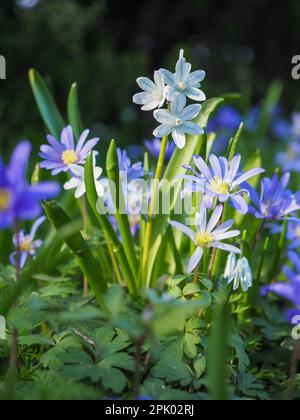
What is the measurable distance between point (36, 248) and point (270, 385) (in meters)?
0.75

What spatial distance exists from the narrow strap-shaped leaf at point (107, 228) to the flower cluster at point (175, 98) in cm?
18

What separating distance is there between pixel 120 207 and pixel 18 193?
0.54 meters

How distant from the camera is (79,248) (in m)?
1.32

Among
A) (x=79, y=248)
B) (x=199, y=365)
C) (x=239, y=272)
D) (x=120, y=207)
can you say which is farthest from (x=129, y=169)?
(x=199, y=365)

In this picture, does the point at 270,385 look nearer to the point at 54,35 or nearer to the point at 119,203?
the point at 119,203

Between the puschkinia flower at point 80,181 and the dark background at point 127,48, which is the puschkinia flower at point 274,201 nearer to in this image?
the puschkinia flower at point 80,181

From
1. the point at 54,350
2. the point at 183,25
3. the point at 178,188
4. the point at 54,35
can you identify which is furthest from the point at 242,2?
the point at 54,350

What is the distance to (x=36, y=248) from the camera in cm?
162

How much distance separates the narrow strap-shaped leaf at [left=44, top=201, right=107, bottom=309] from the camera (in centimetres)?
122

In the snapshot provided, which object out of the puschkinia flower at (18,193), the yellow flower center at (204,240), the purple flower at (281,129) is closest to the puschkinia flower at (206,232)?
the yellow flower center at (204,240)

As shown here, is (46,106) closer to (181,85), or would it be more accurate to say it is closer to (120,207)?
(120,207)

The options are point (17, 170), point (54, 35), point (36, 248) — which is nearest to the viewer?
point (17, 170)

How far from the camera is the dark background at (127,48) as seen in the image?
134 inches

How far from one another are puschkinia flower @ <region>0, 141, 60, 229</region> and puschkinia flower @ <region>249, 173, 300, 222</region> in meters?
0.67
